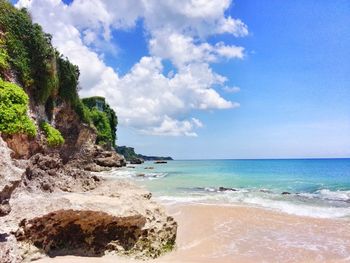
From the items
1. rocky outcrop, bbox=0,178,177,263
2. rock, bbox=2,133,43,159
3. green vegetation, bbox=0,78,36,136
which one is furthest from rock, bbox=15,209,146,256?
green vegetation, bbox=0,78,36,136

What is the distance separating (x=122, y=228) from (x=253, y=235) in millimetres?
5554

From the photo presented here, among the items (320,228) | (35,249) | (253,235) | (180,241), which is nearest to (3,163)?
(35,249)

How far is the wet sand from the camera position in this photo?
8961 millimetres

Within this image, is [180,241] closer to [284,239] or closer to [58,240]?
[284,239]

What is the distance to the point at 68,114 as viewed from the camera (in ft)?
70.4

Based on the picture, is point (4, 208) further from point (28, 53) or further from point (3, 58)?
point (28, 53)

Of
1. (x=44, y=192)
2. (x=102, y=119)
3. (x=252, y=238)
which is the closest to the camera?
(x=44, y=192)

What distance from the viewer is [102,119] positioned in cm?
6056

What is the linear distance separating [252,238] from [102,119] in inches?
2053

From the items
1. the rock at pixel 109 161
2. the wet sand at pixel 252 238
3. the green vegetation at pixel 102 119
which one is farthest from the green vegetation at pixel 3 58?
the green vegetation at pixel 102 119

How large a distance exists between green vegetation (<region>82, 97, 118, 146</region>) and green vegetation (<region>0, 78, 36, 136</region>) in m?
46.5

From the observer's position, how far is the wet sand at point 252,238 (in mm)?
8961

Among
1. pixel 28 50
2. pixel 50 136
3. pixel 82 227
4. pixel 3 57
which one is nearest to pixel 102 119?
pixel 28 50

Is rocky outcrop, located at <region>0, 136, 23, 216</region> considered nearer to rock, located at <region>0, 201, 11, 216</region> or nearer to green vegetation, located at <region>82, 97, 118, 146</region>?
rock, located at <region>0, 201, 11, 216</region>
